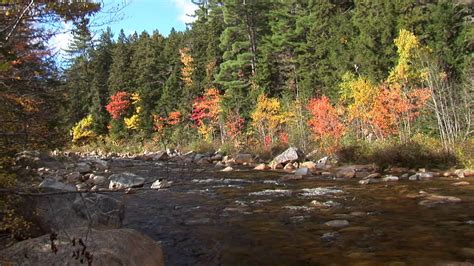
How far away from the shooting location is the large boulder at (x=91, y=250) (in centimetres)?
436

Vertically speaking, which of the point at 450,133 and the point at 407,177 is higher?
the point at 450,133

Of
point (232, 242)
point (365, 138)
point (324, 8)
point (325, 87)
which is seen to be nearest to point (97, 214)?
point (232, 242)

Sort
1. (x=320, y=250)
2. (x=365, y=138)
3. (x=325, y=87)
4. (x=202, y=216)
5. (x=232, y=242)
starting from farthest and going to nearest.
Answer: (x=325, y=87)
(x=365, y=138)
(x=202, y=216)
(x=232, y=242)
(x=320, y=250)

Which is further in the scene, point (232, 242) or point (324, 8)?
point (324, 8)

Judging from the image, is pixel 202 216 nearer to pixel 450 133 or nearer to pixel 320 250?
pixel 320 250

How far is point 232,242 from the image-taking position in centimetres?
694

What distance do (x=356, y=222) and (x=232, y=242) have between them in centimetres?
247

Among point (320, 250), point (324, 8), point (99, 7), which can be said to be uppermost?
point (324, 8)

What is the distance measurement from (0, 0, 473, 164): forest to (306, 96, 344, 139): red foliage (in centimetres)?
7

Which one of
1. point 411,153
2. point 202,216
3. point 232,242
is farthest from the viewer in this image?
point 411,153

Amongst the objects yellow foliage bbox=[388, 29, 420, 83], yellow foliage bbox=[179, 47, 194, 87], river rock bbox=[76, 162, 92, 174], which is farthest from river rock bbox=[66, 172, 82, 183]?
yellow foliage bbox=[179, 47, 194, 87]

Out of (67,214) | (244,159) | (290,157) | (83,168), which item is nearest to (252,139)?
(244,159)

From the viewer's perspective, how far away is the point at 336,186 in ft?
40.5

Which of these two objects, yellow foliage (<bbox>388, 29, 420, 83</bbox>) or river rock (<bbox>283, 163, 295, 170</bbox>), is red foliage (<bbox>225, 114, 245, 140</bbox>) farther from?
yellow foliage (<bbox>388, 29, 420, 83</bbox>)
